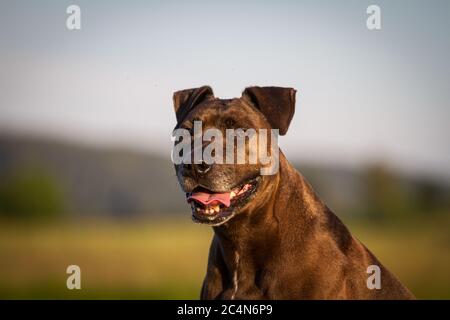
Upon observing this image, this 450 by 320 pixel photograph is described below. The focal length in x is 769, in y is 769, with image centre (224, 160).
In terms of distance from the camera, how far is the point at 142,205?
138 m

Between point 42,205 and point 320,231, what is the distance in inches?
3684

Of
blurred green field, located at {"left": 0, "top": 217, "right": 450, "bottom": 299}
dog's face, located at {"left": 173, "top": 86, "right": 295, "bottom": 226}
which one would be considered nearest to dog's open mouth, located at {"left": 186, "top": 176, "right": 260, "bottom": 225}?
dog's face, located at {"left": 173, "top": 86, "right": 295, "bottom": 226}

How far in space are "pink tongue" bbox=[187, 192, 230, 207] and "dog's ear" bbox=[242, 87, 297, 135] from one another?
1.02 meters

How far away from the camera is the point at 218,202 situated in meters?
7.95

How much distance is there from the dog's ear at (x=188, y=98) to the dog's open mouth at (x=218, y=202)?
1.24 meters

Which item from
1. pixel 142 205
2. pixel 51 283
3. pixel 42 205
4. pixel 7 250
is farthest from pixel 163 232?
pixel 51 283

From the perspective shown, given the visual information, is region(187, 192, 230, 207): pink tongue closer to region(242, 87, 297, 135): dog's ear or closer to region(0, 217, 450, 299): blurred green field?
region(242, 87, 297, 135): dog's ear

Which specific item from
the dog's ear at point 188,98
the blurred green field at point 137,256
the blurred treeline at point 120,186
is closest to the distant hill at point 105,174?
the blurred treeline at point 120,186

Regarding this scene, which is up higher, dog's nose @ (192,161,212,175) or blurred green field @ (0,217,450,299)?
dog's nose @ (192,161,212,175)

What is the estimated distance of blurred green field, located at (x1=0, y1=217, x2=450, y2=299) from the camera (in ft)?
115

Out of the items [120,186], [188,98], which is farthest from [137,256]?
[120,186]
